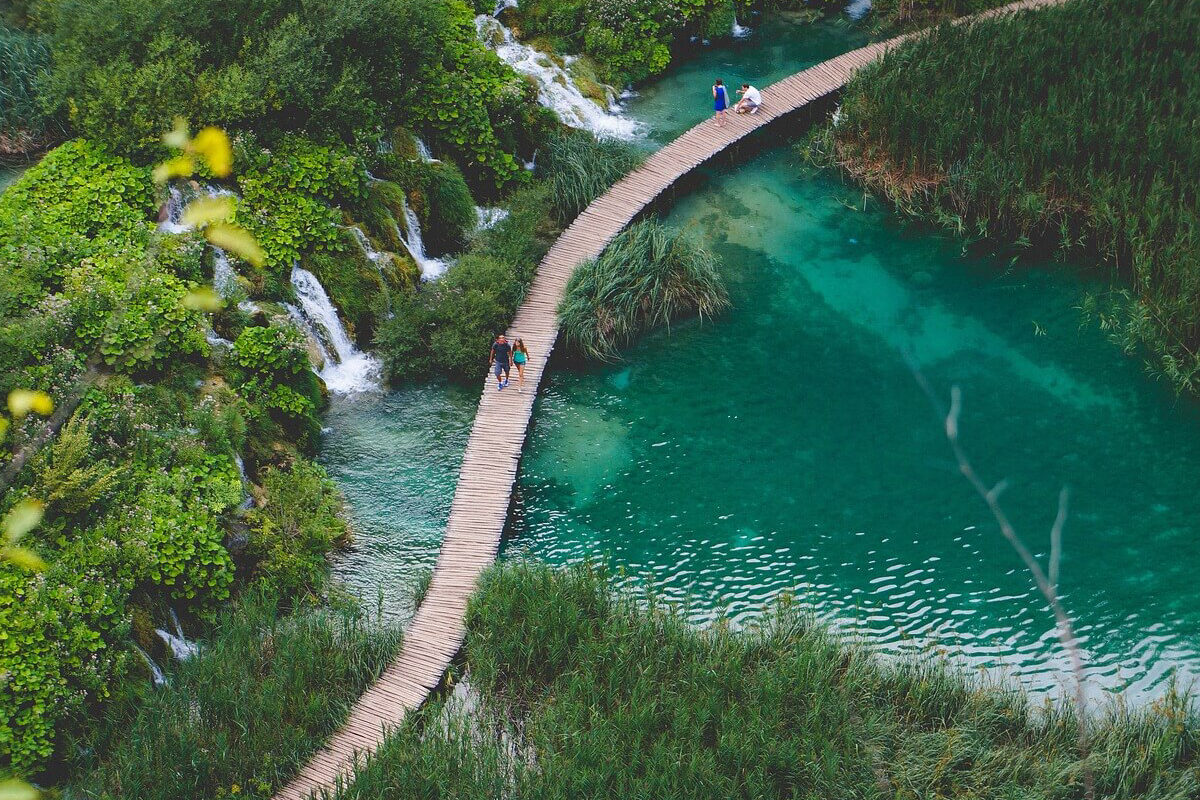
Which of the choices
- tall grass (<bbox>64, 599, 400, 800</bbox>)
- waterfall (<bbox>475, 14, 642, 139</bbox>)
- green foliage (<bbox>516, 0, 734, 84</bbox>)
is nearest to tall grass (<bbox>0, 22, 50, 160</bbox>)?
waterfall (<bbox>475, 14, 642, 139</bbox>)

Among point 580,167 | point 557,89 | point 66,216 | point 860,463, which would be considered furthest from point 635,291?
point 66,216

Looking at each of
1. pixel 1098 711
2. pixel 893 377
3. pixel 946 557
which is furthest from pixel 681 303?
pixel 1098 711

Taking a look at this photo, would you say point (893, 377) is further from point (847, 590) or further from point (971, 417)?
point (847, 590)

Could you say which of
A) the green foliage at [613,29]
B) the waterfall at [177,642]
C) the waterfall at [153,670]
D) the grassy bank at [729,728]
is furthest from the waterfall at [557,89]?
the waterfall at [153,670]

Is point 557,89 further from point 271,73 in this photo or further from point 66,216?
point 66,216

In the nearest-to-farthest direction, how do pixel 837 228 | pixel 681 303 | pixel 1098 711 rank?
pixel 1098 711 < pixel 681 303 < pixel 837 228

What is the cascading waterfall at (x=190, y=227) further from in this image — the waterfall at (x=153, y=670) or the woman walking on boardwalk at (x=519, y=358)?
the waterfall at (x=153, y=670)

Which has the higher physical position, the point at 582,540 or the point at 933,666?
the point at 582,540
